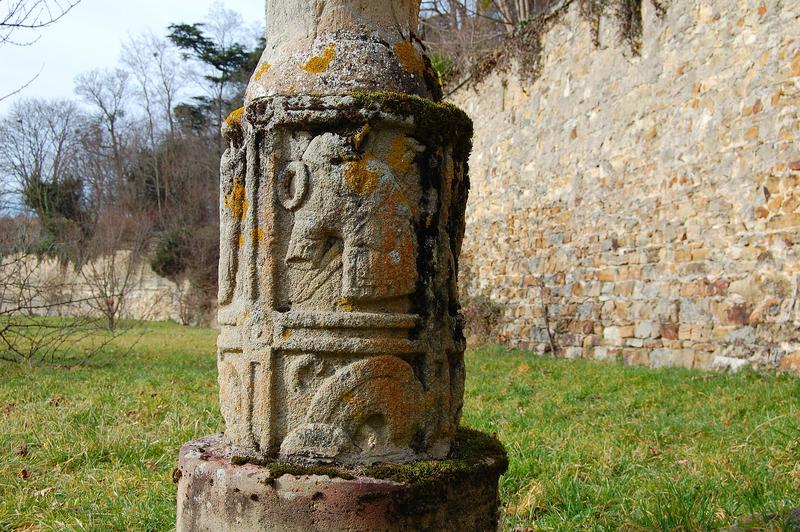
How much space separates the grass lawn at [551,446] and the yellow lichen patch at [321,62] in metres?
2.19

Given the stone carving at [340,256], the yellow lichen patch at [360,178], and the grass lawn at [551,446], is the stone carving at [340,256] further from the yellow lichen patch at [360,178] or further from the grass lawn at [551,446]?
the grass lawn at [551,446]

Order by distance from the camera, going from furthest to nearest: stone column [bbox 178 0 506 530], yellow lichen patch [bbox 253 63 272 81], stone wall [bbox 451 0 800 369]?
1. stone wall [bbox 451 0 800 369]
2. yellow lichen patch [bbox 253 63 272 81]
3. stone column [bbox 178 0 506 530]

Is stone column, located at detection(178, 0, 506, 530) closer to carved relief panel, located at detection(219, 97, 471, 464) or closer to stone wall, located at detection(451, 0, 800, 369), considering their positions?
carved relief panel, located at detection(219, 97, 471, 464)

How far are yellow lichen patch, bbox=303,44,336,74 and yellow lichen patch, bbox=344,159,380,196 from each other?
15.0 inches

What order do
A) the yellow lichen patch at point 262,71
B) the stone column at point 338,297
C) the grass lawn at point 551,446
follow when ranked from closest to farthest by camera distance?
the stone column at point 338,297
the yellow lichen patch at point 262,71
the grass lawn at point 551,446

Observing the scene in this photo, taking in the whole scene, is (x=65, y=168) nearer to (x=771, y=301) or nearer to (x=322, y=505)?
(x=771, y=301)

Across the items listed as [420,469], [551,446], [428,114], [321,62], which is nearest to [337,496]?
[420,469]

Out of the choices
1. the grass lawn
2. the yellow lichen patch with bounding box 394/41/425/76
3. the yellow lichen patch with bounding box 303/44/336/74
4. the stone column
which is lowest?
the grass lawn

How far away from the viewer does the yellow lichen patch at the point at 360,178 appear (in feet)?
8.12

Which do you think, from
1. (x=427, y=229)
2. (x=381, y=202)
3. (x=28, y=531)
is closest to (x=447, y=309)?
(x=427, y=229)

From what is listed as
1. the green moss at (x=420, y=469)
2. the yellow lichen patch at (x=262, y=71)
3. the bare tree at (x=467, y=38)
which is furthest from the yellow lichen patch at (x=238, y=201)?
the bare tree at (x=467, y=38)

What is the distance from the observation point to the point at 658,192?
27.2ft

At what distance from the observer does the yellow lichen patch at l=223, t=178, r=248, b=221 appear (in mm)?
2654

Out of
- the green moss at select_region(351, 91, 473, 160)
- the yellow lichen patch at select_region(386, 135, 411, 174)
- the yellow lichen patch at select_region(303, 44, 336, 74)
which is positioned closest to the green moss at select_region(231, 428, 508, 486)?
the yellow lichen patch at select_region(386, 135, 411, 174)
